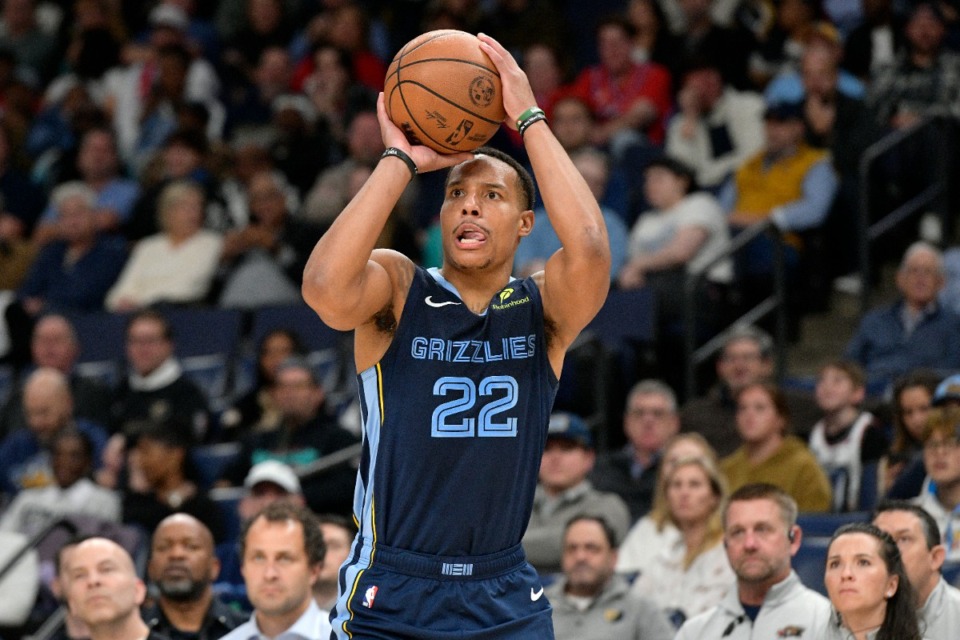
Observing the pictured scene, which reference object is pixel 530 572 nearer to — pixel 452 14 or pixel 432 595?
pixel 432 595

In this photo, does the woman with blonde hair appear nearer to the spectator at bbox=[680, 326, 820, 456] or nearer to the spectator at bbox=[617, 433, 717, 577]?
the spectator at bbox=[617, 433, 717, 577]

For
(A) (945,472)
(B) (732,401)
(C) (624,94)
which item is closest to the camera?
(A) (945,472)

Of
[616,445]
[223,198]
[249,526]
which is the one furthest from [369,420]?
[223,198]

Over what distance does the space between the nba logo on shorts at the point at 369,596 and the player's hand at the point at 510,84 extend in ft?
4.21

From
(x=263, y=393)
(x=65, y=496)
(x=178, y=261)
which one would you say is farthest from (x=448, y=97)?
(x=178, y=261)

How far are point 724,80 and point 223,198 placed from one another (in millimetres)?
3785

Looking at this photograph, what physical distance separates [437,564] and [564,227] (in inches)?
37.0

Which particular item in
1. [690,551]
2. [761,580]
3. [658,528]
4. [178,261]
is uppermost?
[178,261]

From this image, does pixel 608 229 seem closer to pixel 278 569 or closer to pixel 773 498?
pixel 773 498

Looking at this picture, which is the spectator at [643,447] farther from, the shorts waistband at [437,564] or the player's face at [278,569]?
the shorts waistband at [437,564]

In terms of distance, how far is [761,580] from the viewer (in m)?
6.48

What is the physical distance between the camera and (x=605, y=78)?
12508 millimetres

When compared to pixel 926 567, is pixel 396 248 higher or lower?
higher

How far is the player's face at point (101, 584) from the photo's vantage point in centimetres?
654
